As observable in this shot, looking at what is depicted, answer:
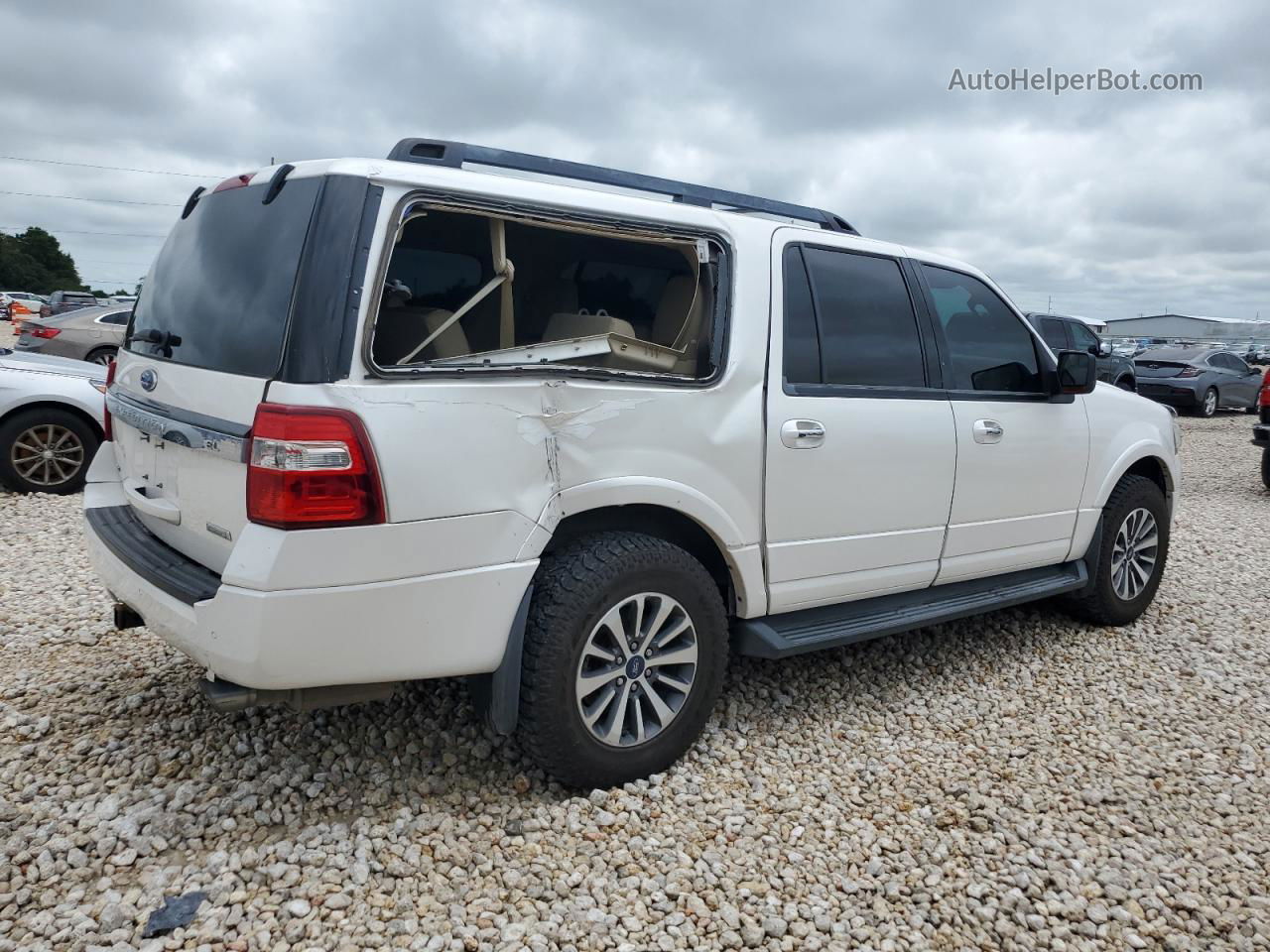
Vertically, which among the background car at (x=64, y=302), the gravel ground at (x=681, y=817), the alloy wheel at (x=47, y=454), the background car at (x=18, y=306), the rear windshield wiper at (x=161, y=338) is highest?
the background car at (x=18, y=306)

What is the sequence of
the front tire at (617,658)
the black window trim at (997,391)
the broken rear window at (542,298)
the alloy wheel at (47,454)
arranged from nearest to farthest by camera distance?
1. the front tire at (617,658)
2. the broken rear window at (542,298)
3. the black window trim at (997,391)
4. the alloy wheel at (47,454)

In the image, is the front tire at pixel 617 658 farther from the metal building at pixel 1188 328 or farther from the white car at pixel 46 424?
the metal building at pixel 1188 328

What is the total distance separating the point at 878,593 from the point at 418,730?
1.85 metres

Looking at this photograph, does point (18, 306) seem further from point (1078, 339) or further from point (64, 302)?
point (1078, 339)

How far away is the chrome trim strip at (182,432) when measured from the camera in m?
2.48

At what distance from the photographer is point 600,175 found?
322 cm

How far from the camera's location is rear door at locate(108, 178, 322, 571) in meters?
2.52

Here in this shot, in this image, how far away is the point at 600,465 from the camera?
2854 mm

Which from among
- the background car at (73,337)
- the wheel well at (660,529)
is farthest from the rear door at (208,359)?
the background car at (73,337)

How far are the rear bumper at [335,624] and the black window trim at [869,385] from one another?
1317mm

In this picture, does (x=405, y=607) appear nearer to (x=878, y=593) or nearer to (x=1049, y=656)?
(x=878, y=593)

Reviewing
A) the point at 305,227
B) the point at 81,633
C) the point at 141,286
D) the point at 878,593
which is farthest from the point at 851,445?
the point at 81,633

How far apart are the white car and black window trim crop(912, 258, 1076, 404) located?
6050mm

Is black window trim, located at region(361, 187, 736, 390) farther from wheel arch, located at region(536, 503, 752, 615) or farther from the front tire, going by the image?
the front tire
